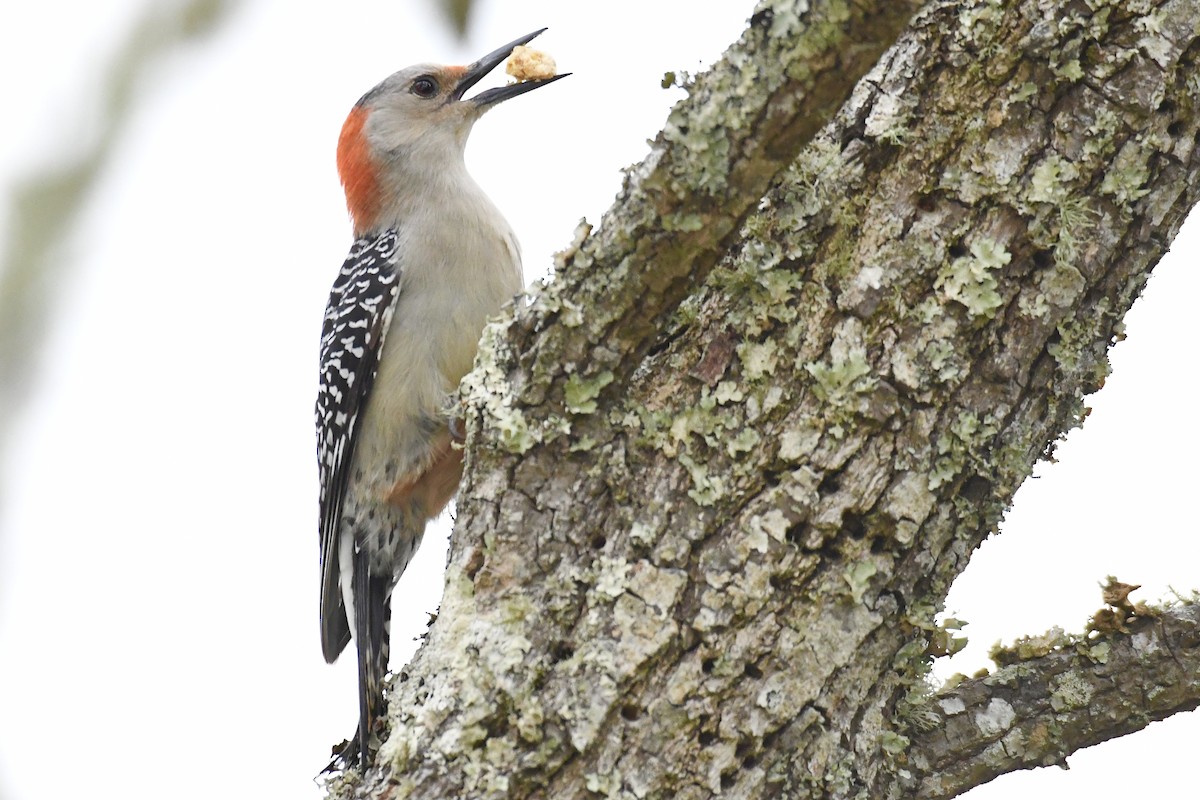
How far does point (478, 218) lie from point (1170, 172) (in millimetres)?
3367

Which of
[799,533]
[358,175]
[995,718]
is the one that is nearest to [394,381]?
[358,175]

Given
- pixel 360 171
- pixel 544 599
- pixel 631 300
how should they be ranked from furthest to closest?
pixel 360 171
pixel 544 599
pixel 631 300

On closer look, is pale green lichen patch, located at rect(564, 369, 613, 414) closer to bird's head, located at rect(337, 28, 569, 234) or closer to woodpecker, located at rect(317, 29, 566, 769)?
woodpecker, located at rect(317, 29, 566, 769)

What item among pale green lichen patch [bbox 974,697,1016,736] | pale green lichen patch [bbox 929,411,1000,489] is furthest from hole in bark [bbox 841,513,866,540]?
pale green lichen patch [bbox 974,697,1016,736]

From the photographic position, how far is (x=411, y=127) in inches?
239

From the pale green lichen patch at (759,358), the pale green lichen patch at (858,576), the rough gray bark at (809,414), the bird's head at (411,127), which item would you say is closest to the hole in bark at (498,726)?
the rough gray bark at (809,414)

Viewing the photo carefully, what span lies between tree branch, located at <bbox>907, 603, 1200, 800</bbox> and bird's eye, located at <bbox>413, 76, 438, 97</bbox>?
4363 millimetres

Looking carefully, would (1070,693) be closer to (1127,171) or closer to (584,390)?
(1127,171)

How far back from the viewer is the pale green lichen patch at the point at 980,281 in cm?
259

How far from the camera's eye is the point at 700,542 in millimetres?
2615

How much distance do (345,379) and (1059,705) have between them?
346cm

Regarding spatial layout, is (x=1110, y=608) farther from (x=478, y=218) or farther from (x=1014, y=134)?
(x=478, y=218)

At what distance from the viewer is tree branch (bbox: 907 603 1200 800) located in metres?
2.88

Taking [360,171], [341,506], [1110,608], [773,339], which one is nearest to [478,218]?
[360,171]
